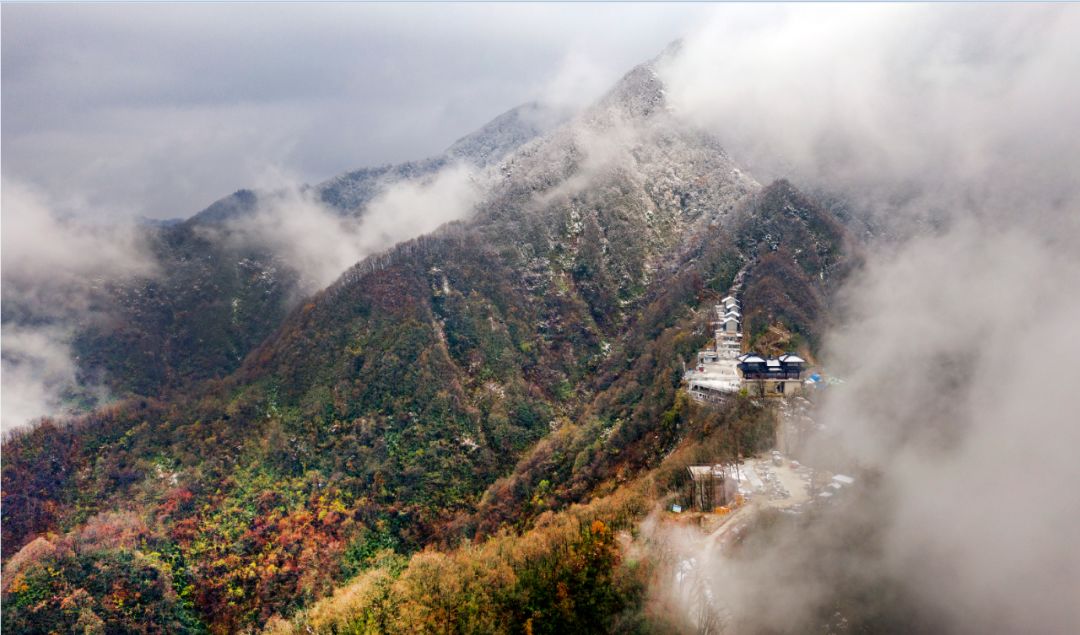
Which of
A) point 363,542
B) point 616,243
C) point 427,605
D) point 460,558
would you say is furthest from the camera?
point 616,243

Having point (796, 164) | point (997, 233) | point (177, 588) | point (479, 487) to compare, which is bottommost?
point (177, 588)

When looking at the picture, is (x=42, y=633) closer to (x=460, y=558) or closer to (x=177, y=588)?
(x=177, y=588)

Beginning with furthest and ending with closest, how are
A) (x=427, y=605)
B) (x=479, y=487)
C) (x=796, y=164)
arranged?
(x=796, y=164)
(x=479, y=487)
(x=427, y=605)

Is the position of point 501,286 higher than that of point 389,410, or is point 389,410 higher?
point 501,286

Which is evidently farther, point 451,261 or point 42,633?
point 451,261

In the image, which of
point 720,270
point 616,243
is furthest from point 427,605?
point 616,243

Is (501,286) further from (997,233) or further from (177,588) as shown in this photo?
(997,233)

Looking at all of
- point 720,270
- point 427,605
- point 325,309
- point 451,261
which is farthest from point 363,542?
point 720,270
